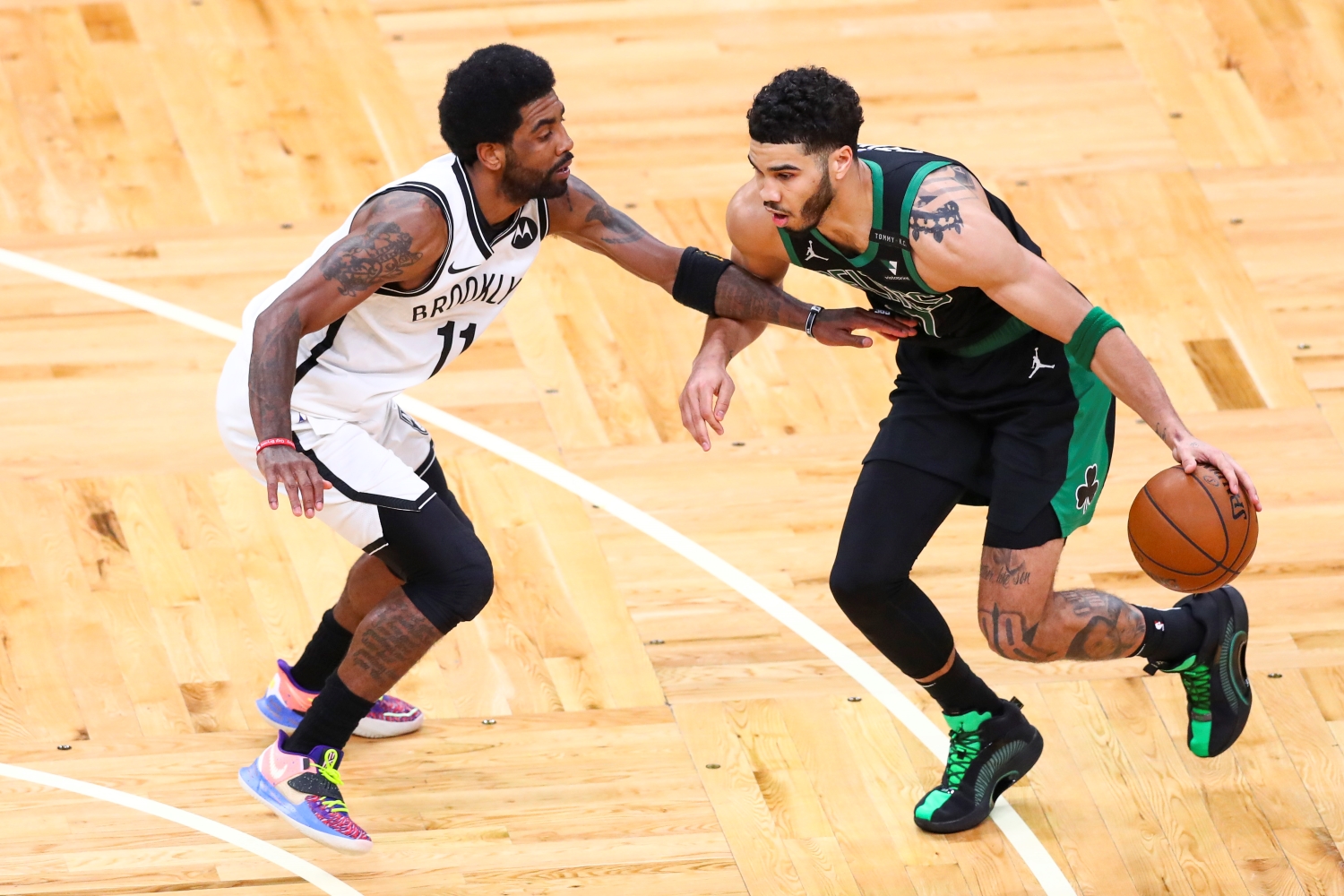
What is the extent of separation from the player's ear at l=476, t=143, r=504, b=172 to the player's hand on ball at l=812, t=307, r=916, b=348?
90 centimetres

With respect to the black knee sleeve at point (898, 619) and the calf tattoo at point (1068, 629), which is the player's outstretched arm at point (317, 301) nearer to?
the black knee sleeve at point (898, 619)

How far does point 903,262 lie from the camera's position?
15.0 ft

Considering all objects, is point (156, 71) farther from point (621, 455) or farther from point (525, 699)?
point (525, 699)

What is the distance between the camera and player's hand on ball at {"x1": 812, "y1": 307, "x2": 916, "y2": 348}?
15.9ft

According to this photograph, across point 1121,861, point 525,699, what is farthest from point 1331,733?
point 525,699

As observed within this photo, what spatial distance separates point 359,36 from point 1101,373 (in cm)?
520

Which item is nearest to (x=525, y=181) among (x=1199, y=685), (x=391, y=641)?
(x=391, y=641)

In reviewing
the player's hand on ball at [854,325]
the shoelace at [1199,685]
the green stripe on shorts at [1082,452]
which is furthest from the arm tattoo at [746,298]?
the shoelace at [1199,685]

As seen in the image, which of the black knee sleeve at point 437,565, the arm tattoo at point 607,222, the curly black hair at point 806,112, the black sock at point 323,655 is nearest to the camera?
the curly black hair at point 806,112

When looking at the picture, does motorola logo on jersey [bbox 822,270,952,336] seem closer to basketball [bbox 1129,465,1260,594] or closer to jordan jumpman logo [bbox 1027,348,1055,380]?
jordan jumpman logo [bbox 1027,348,1055,380]

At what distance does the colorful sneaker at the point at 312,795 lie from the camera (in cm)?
485

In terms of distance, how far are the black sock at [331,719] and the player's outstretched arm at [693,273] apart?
130cm

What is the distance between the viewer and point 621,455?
664cm

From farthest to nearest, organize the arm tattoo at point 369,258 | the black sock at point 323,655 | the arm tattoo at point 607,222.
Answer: the black sock at point 323,655
the arm tattoo at point 607,222
the arm tattoo at point 369,258
